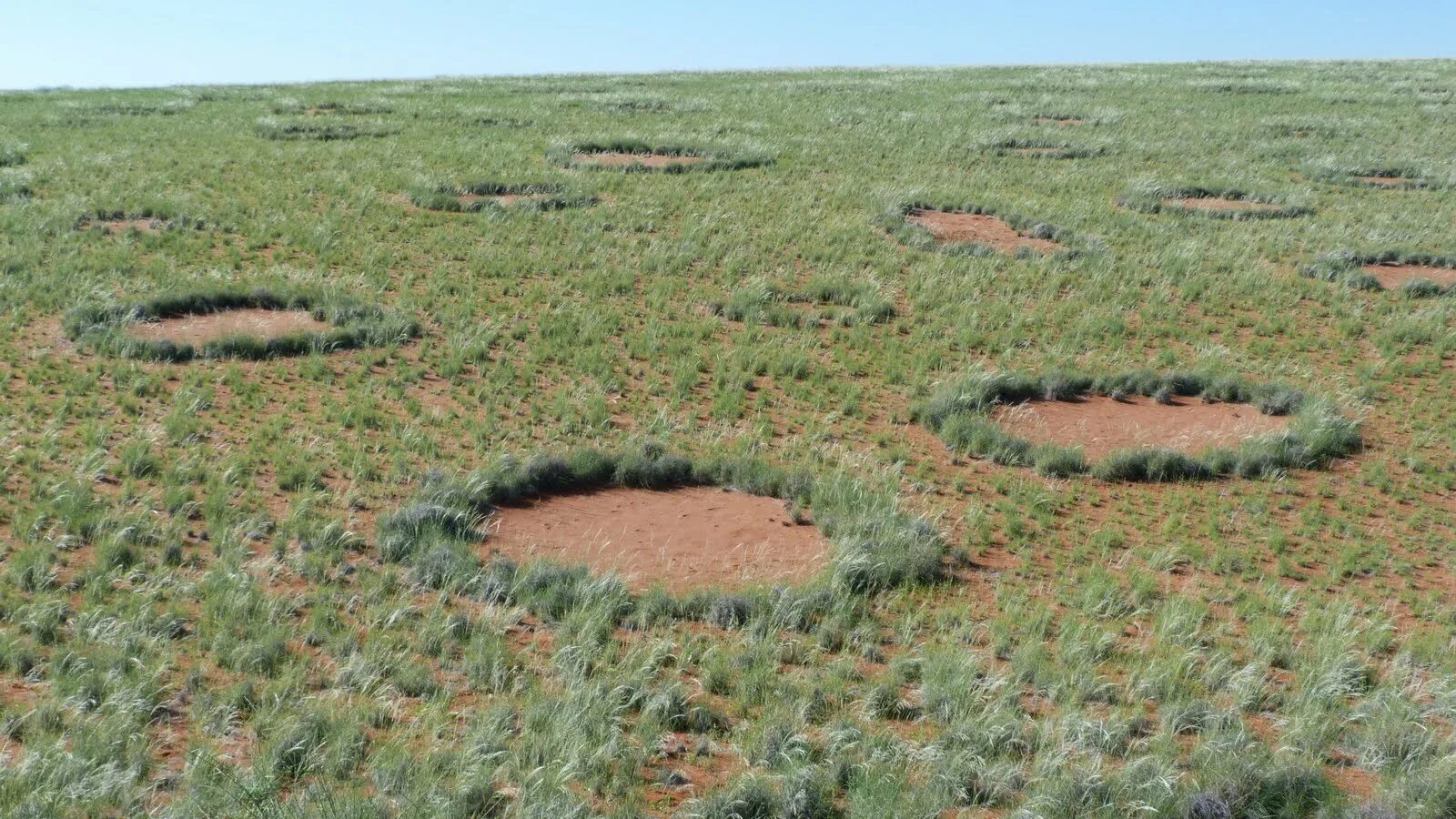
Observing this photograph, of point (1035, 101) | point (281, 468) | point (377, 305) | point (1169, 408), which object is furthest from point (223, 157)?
point (1035, 101)

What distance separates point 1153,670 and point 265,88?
144 feet

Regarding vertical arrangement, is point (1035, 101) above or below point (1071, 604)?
above

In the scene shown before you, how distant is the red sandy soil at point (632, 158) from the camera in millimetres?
27250

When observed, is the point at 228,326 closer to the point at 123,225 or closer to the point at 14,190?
the point at 123,225

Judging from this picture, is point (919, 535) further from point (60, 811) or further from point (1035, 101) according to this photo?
point (1035, 101)

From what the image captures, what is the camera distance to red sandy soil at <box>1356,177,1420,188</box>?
2761cm

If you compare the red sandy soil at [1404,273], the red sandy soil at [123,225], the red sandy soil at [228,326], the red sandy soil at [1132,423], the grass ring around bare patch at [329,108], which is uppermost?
the grass ring around bare patch at [329,108]

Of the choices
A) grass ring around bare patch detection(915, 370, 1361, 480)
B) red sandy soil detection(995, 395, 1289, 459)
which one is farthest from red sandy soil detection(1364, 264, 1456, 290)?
red sandy soil detection(995, 395, 1289, 459)

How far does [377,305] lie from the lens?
15180 mm

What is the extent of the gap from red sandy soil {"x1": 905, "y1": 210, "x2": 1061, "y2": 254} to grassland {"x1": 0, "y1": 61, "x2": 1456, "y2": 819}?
0.84 metres

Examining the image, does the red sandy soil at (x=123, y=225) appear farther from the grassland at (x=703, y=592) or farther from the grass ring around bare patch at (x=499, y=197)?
the grass ring around bare patch at (x=499, y=197)

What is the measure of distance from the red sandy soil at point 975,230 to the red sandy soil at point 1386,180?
1144 centimetres

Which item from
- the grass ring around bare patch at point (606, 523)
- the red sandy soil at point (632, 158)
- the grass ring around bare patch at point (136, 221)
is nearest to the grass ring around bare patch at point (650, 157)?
the red sandy soil at point (632, 158)

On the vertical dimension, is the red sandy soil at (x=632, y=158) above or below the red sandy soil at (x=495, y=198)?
above
